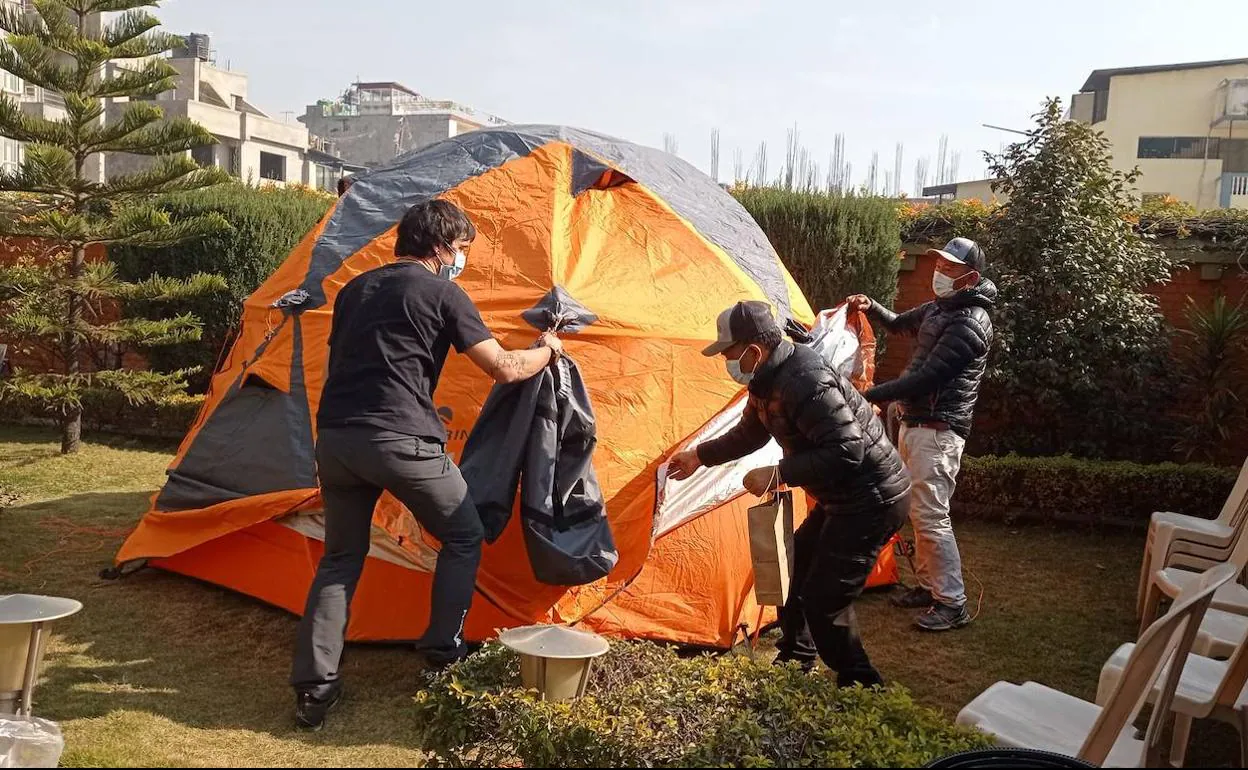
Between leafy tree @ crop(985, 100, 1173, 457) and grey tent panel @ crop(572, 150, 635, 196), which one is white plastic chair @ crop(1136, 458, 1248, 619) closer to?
leafy tree @ crop(985, 100, 1173, 457)

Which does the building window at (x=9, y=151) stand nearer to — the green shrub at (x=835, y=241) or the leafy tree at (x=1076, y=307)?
the green shrub at (x=835, y=241)

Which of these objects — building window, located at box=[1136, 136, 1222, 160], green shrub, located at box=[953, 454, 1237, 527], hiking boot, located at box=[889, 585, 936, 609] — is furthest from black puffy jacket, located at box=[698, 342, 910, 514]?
building window, located at box=[1136, 136, 1222, 160]

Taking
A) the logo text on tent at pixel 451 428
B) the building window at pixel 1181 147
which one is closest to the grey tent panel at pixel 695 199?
the logo text on tent at pixel 451 428

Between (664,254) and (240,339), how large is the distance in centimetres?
232

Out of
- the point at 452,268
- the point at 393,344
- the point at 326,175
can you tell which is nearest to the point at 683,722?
the point at 393,344

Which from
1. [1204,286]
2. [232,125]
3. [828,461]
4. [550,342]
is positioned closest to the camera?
[828,461]

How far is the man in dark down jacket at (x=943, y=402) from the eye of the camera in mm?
5195

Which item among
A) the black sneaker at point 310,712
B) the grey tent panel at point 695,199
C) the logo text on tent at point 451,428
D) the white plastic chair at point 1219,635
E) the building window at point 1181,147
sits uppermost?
the building window at point 1181,147

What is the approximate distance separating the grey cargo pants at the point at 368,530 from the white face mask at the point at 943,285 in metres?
2.76

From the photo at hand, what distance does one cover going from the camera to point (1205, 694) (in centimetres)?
344

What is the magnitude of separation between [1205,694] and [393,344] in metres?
3.00

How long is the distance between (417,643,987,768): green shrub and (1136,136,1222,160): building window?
31322 mm

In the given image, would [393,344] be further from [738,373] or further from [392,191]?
[392,191]

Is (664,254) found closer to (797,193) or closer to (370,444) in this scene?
(370,444)
